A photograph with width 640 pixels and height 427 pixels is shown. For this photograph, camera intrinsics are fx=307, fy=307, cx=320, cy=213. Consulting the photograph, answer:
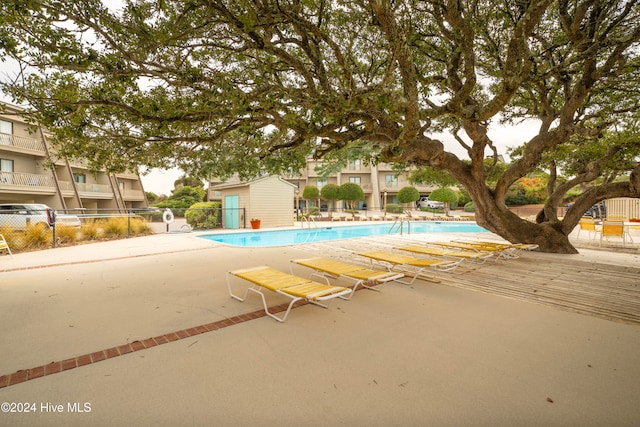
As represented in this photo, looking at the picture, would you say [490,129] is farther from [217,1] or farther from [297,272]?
[217,1]

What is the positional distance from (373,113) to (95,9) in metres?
4.47

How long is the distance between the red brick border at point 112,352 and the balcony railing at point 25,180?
23.2m

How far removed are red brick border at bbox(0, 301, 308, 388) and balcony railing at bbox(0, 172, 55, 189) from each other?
23153 millimetres

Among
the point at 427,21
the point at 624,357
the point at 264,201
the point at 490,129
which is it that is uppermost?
the point at 427,21

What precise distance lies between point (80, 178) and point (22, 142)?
5301 mm

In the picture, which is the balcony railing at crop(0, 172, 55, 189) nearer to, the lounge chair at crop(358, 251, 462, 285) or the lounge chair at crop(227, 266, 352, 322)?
the lounge chair at crop(227, 266, 352, 322)

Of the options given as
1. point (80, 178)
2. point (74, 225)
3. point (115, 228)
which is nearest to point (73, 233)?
point (115, 228)

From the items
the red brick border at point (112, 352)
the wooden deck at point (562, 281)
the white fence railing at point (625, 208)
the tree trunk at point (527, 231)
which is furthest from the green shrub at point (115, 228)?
the white fence railing at point (625, 208)

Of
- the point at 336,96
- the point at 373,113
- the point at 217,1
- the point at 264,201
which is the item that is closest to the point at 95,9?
the point at 217,1

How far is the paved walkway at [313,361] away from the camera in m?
2.36

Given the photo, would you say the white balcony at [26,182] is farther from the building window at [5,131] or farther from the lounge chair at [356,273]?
the lounge chair at [356,273]

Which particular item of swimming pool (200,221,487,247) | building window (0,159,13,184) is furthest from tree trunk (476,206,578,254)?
building window (0,159,13,184)

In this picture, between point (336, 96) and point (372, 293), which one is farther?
point (372, 293)

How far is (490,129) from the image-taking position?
10312 millimetres
